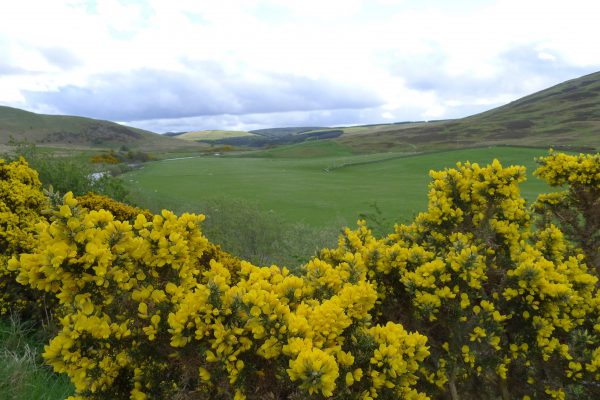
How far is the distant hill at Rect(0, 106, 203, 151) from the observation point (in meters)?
144

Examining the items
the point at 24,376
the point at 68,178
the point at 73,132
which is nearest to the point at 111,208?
the point at 68,178

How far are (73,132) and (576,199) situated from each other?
16850 centimetres

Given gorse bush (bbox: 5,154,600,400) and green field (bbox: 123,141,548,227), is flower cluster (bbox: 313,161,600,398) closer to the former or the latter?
gorse bush (bbox: 5,154,600,400)

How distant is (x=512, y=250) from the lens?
172 inches

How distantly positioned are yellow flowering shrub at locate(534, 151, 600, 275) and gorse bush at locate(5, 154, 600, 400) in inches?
89.7

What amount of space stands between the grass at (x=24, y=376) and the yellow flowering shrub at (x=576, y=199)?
6.40 metres

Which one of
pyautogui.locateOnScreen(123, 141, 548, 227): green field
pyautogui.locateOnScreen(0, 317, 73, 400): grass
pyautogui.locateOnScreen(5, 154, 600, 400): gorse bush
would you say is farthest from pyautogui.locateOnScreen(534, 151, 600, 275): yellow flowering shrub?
pyautogui.locateOnScreen(0, 317, 73, 400): grass

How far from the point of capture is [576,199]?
20.9ft

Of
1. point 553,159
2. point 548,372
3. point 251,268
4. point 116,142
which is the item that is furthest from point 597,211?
point 116,142

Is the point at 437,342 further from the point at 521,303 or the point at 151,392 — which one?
the point at 151,392

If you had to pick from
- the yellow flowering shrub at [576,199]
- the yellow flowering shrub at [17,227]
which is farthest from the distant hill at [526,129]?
the yellow flowering shrub at [17,227]

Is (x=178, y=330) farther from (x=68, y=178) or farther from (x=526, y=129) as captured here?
(x=526, y=129)

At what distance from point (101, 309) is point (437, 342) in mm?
2633

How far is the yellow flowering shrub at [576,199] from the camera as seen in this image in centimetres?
602
